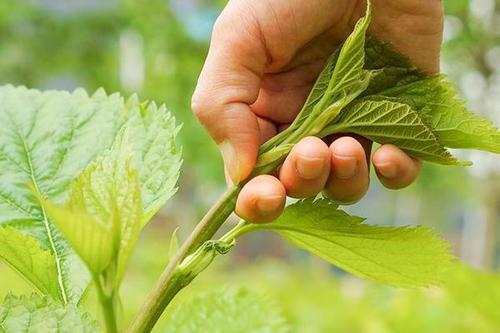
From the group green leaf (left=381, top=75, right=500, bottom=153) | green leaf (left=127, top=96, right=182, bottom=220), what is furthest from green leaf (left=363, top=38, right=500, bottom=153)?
green leaf (left=127, top=96, right=182, bottom=220)

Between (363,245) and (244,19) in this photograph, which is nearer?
(363,245)

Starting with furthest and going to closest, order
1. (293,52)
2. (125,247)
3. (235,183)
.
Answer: (293,52) < (235,183) < (125,247)

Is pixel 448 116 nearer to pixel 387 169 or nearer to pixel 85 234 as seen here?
pixel 387 169

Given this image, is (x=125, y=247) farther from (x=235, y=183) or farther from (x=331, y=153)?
(x=331, y=153)

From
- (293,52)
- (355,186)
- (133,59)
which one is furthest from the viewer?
(133,59)

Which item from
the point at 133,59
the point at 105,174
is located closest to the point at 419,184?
the point at 133,59

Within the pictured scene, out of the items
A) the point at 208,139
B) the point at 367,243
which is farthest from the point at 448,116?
the point at 208,139
